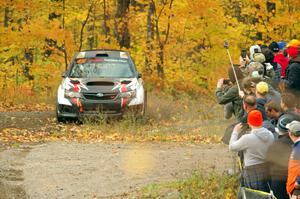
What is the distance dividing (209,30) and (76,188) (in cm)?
1907

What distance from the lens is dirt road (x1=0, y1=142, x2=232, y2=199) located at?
31.4ft

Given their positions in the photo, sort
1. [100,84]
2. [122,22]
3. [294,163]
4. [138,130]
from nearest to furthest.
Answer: [294,163] < [138,130] < [100,84] < [122,22]

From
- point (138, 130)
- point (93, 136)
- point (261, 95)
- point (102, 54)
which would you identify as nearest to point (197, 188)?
point (261, 95)

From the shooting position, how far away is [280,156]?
7.02 m

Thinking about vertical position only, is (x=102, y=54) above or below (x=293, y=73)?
below

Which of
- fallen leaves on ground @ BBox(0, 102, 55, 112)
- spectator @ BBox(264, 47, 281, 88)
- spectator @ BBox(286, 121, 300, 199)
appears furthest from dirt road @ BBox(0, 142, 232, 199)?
fallen leaves on ground @ BBox(0, 102, 55, 112)

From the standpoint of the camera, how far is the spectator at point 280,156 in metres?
6.95

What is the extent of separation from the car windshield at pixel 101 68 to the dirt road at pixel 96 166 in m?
4.08

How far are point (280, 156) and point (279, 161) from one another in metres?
0.09

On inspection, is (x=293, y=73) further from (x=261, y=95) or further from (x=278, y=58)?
(x=278, y=58)

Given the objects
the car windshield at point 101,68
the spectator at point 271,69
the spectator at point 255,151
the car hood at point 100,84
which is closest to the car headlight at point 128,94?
the car hood at point 100,84

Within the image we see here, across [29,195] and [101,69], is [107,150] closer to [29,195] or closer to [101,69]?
[29,195]

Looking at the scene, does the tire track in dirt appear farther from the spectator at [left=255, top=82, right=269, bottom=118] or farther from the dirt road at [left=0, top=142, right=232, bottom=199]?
the spectator at [left=255, top=82, right=269, bottom=118]

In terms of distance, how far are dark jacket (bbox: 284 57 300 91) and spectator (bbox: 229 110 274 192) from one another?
331cm
